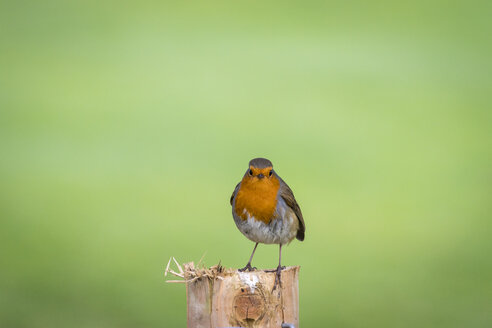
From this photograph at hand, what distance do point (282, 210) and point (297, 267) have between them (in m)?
0.55

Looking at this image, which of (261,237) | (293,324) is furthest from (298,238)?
(293,324)

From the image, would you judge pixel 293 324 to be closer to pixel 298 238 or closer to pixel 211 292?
pixel 211 292

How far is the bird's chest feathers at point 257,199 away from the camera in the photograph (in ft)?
9.53

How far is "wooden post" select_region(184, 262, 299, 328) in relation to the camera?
234cm

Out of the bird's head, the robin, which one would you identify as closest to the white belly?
the robin

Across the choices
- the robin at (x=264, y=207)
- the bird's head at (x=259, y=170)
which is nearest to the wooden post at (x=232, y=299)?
the robin at (x=264, y=207)

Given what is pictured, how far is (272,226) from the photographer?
120 inches

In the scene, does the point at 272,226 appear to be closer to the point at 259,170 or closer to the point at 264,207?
the point at 264,207

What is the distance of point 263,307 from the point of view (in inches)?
93.1

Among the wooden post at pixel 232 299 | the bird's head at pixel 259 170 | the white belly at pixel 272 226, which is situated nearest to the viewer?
the wooden post at pixel 232 299

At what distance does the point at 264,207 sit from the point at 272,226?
0.46 ft

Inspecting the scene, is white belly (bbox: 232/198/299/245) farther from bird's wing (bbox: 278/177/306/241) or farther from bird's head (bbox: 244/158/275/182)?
bird's head (bbox: 244/158/275/182)

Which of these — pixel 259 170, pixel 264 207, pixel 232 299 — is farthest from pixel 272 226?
pixel 232 299

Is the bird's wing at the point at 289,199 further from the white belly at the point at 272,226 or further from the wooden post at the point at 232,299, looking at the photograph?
the wooden post at the point at 232,299
